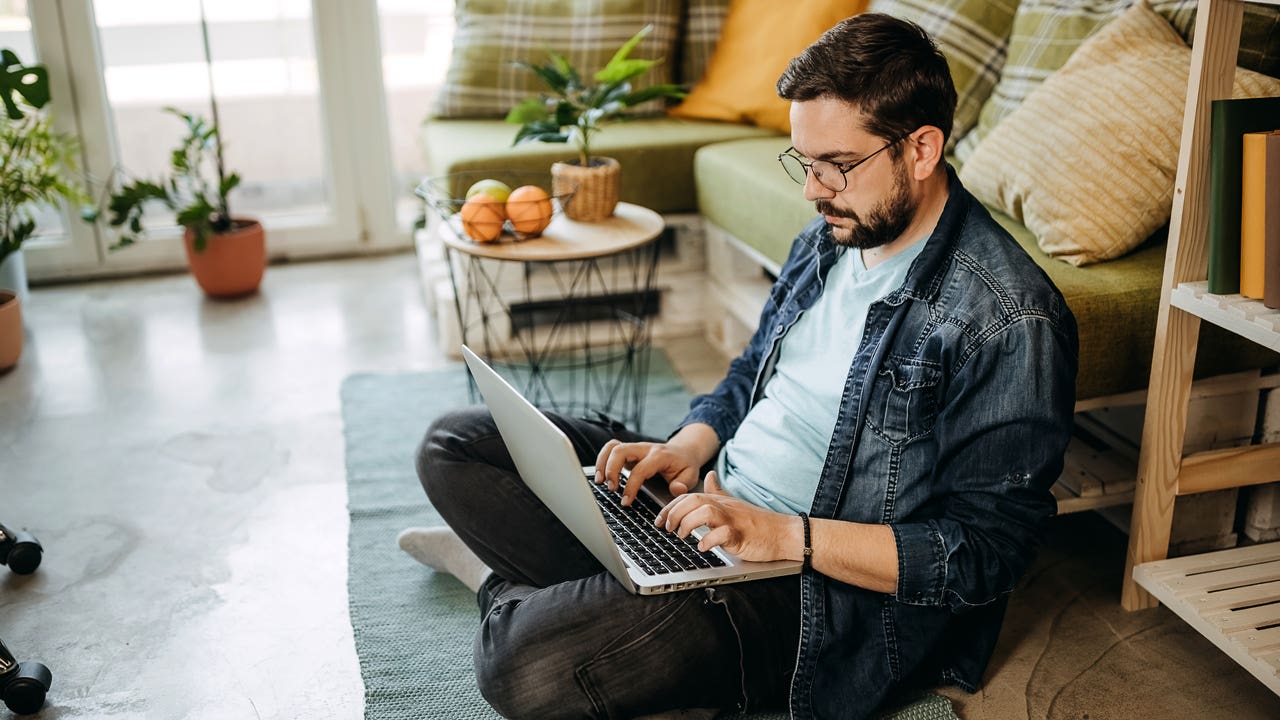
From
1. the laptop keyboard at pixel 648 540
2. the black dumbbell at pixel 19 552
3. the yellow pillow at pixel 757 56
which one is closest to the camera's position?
the laptop keyboard at pixel 648 540

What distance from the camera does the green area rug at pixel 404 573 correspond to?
5.37ft

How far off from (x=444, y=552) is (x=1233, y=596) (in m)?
1.20

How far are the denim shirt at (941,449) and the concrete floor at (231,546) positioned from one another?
28cm

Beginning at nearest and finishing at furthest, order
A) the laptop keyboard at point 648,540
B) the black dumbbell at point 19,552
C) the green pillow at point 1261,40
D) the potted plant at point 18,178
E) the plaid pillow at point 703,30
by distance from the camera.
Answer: the laptop keyboard at point 648,540, the green pillow at point 1261,40, the black dumbbell at point 19,552, the potted plant at point 18,178, the plaid pillow at point 703,30

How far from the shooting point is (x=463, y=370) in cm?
283

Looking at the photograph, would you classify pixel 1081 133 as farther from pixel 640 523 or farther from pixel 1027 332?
pixel 640 523

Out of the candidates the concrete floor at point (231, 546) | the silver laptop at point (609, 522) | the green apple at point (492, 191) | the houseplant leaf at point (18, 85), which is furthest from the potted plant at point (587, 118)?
the houseplant leaf at point (18, 85)

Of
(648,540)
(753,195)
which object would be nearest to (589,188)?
(753,195)

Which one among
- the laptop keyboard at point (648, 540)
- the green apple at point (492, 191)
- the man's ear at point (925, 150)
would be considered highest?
the man's ear at point (925, 150)

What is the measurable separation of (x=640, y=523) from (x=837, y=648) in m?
0.29

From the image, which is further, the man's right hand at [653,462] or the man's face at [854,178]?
the man's right hand at [653,462]

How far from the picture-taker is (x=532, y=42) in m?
3.33

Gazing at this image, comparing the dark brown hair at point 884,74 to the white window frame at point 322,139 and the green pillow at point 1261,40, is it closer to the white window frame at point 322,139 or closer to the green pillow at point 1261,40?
the green pillow at point 1261,40

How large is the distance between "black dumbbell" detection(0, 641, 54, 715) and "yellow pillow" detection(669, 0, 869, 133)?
7.21 feet
